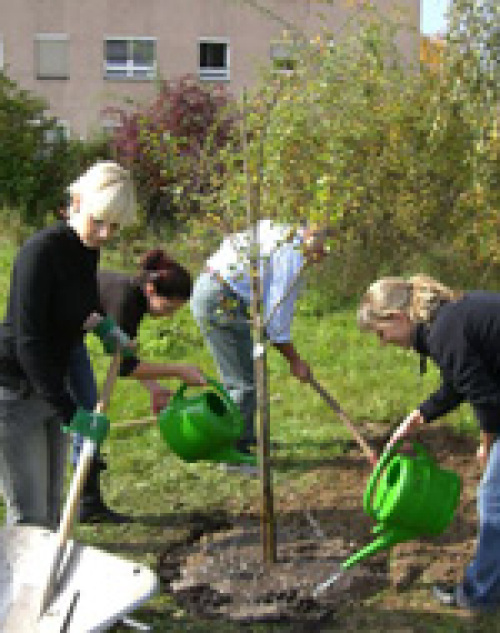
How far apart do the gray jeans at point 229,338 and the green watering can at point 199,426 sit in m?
0.52

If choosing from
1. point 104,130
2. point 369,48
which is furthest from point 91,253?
point 104,130

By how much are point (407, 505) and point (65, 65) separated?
77.7ft

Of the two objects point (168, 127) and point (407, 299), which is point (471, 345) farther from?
point (168, 127)

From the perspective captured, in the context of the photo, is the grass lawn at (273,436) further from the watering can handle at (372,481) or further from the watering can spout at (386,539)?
the watering can handle at (372,481)

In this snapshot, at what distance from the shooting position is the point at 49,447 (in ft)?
11.4

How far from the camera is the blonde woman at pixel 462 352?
3.00m

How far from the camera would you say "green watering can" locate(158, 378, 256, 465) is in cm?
405

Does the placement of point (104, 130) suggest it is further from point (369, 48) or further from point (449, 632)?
point (449, 632)

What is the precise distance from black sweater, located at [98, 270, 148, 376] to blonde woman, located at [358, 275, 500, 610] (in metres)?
1.11

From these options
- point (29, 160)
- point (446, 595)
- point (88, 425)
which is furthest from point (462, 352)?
point (29, 160)

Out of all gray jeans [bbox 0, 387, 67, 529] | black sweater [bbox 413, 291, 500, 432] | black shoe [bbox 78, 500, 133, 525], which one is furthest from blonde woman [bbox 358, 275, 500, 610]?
black shoe [bbox 78, 500, 133, 525]

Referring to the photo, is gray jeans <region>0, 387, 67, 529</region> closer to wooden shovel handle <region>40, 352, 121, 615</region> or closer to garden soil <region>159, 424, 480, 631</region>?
wooden shovel handle <region>40, 352, 121, 615</region>

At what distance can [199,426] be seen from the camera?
4.05 metres

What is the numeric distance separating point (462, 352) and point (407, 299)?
0.29 meters
